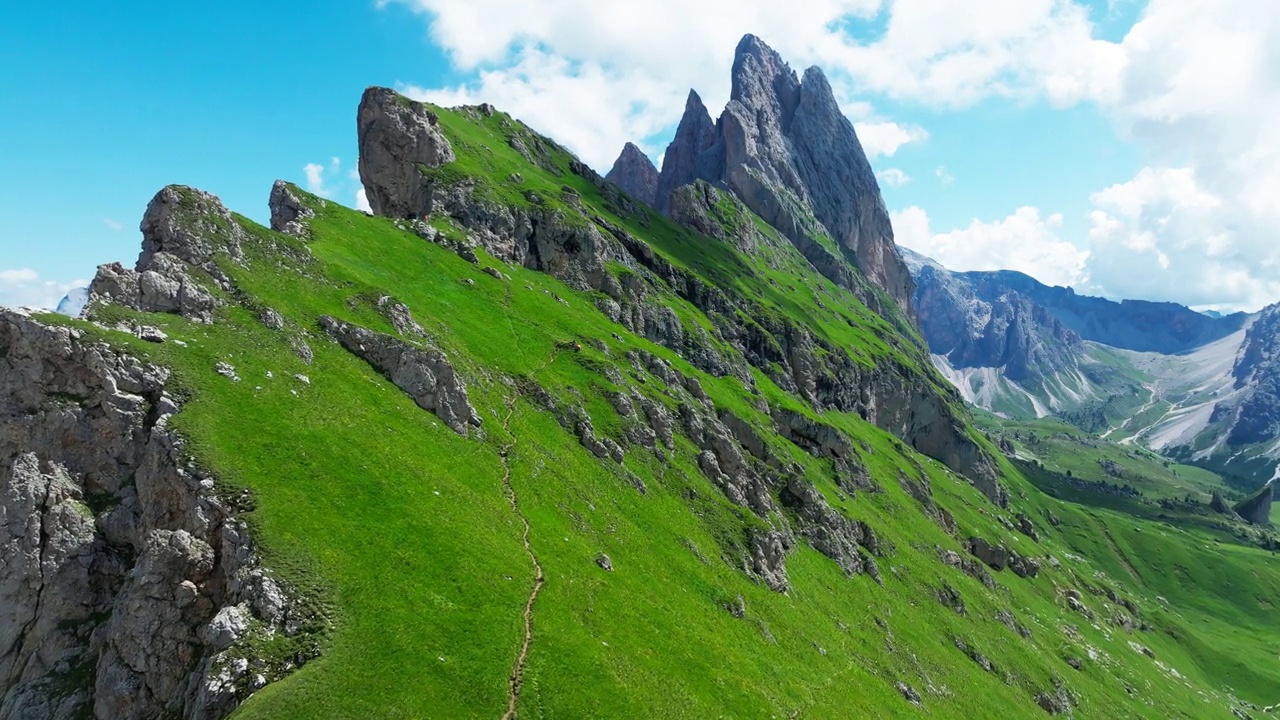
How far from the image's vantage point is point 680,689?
42.3 m

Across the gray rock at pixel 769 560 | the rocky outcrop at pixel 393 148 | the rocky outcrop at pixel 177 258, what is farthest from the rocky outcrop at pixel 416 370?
the rocky outcrop at pixel 393 148

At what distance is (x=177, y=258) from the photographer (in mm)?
57344

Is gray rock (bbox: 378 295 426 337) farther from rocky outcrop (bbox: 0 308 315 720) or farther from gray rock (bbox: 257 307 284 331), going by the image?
rocky outcrop (bbox: 0 308 315 720)

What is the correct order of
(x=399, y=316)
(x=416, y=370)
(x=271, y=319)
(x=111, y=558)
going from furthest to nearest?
1. (x=399, y=316)
2. (x=416, y=370)
3. (x=271, y=319)
4. (x=111, y=558)

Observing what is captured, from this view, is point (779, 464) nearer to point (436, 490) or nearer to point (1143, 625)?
point (436, 490)

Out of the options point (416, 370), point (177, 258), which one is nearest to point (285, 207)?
point (177, 258)

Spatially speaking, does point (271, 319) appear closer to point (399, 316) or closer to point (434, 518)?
point (399, 316)

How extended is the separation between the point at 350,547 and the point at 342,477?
661 cm

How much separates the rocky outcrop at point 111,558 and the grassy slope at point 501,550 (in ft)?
6.62

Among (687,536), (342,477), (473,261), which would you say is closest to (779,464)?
(687,536)

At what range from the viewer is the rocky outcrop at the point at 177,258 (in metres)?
50.7

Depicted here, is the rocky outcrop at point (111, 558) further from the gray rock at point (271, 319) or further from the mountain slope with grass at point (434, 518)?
the gray rock at point (271, 319)

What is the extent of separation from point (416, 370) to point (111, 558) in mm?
27269

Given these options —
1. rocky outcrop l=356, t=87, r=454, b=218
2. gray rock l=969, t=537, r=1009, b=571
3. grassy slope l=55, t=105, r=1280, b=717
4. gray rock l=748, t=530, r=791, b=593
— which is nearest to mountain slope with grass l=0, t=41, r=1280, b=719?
grassy slope l=55, t=105, r=1280, b=717
